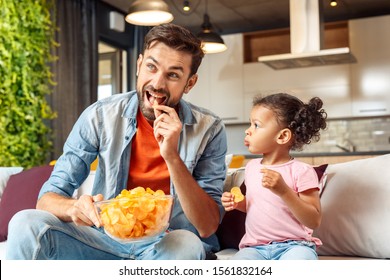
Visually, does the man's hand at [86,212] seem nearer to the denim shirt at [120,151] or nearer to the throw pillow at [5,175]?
the denim shirt at [120,151]

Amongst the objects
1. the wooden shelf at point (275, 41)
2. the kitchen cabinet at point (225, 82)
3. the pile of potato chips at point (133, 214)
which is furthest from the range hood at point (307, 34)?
the pile of potato chips at point (133, 214)

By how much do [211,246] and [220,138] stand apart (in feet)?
0.98

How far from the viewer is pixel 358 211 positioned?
1452 millimetres

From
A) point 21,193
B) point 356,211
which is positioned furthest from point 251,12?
point 356,211

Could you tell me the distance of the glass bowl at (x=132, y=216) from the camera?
105cm

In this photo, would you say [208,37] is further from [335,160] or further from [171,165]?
[171,165]

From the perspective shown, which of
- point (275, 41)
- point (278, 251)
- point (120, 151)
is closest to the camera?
point (278, 251)

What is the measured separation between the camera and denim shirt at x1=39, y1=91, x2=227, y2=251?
1.37m

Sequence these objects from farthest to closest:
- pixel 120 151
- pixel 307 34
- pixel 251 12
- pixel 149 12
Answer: pixel 251 12 → pixel 307 34 → pixel 149 12 → pixel 120 151

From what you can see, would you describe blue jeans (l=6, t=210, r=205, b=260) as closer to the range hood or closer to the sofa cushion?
the sofa cushion

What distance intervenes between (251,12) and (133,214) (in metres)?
4.30

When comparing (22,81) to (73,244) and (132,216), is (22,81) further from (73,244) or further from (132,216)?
(132,216)

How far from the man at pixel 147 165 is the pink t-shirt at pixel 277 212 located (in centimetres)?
10

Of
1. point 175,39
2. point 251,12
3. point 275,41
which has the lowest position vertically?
point 175,39
